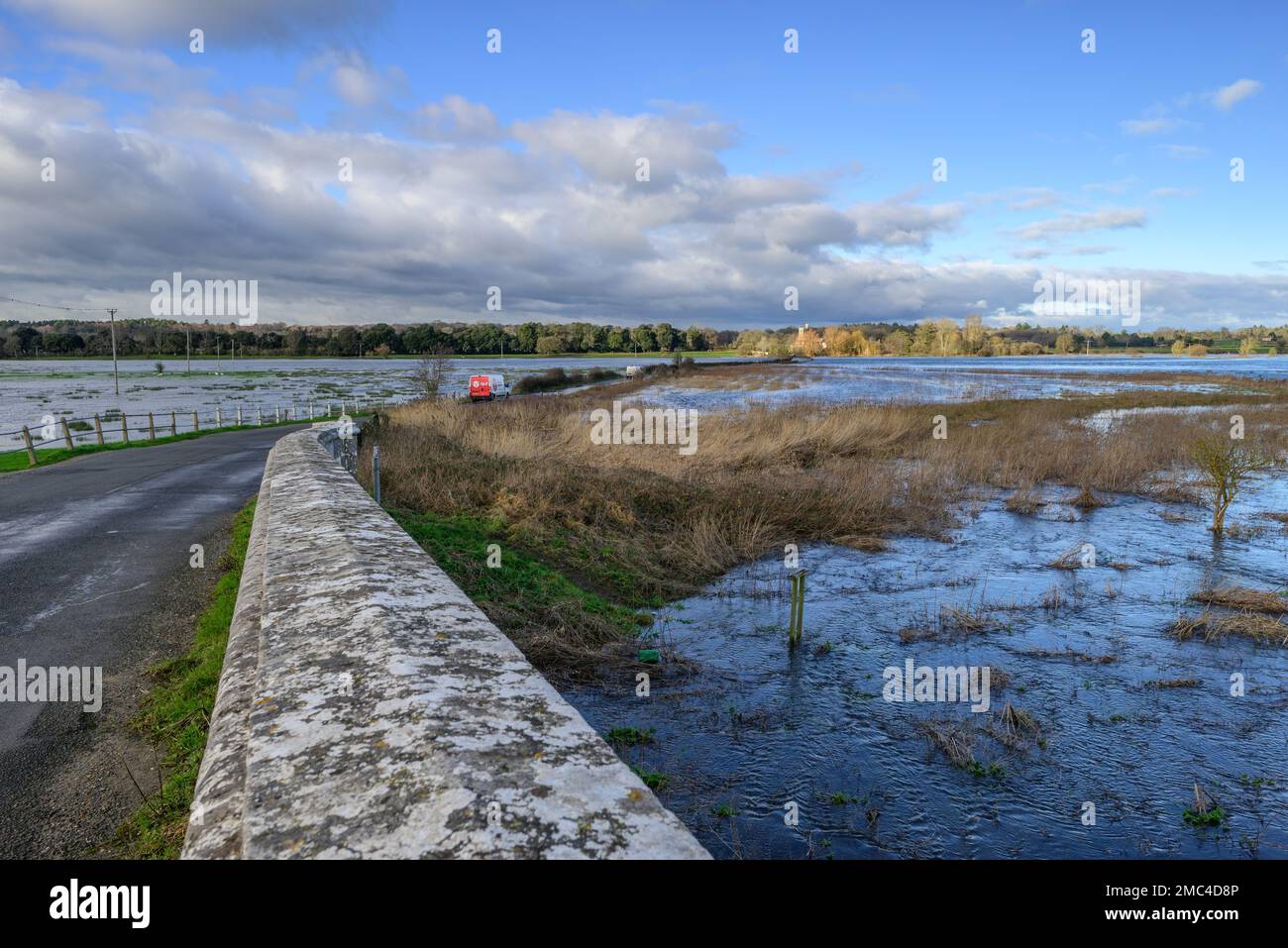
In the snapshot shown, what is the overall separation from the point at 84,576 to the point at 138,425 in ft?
113

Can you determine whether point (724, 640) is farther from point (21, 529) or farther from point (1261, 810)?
point (21, 529)

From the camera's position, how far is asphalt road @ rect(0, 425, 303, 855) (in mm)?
4492

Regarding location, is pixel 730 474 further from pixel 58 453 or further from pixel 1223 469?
pixel 58 453

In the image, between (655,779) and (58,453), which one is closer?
(655,779)

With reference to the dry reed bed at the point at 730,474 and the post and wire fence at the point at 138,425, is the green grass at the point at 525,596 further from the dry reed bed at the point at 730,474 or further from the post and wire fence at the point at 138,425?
the post and wire fence at the point at 138,425

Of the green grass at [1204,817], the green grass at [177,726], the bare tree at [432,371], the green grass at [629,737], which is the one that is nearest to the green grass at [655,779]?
the green grass at [629,737]

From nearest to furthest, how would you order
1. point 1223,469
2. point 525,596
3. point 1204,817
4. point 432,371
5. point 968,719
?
point 1204,817 → point 968,719 → point 525,596 → point 1223,469 → point 432,371

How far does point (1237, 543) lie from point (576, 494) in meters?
11.5

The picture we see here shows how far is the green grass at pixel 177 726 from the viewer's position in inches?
132

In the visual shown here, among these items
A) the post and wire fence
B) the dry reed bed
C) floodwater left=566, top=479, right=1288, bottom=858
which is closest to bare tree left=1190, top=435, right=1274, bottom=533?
the dry reed bed

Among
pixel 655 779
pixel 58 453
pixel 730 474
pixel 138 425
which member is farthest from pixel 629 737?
pixel 138 425

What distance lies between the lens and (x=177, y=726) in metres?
4.48

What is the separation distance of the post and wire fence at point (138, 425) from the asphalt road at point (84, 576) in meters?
6.68
